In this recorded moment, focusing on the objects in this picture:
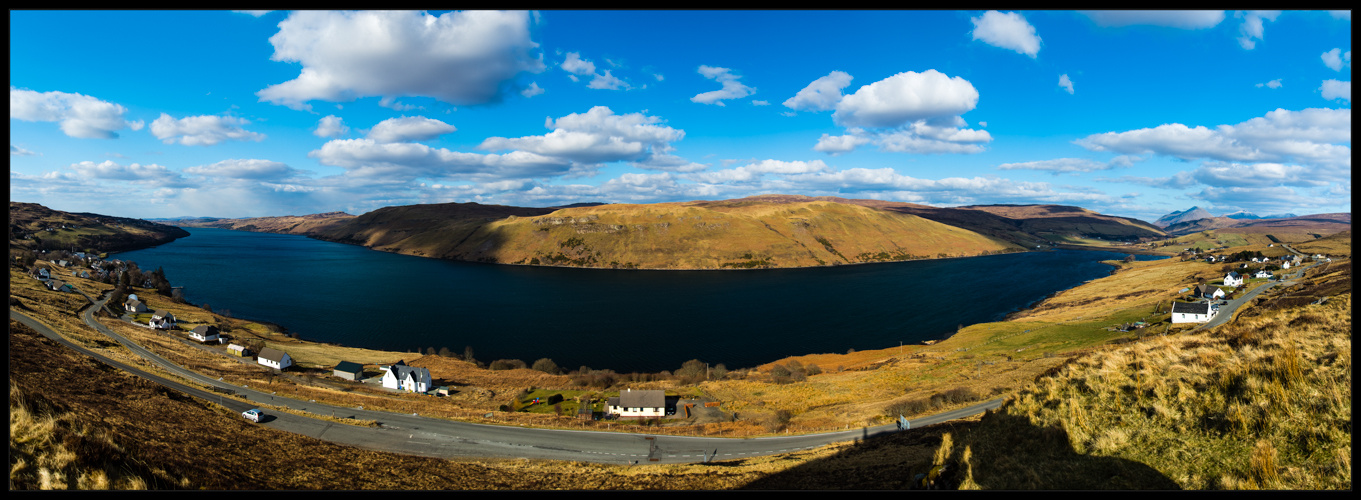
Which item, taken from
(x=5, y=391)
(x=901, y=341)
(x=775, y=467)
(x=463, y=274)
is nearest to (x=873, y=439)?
(x=775, y=467)

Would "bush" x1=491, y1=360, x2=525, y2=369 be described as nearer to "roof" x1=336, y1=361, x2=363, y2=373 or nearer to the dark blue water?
the dark blue water

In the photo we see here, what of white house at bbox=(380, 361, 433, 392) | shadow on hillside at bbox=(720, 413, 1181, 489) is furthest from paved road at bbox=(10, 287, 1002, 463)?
white house at bbox=(380, 361, 433, 392)

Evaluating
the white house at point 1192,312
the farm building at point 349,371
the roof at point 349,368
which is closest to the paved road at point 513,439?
the farm building at point 349,371

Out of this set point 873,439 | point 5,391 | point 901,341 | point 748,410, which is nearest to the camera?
point 5,391

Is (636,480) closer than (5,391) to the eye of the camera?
No

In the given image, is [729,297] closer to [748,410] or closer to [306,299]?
[748,410]

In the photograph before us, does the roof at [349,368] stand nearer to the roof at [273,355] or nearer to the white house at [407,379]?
the white house at [407,379]
